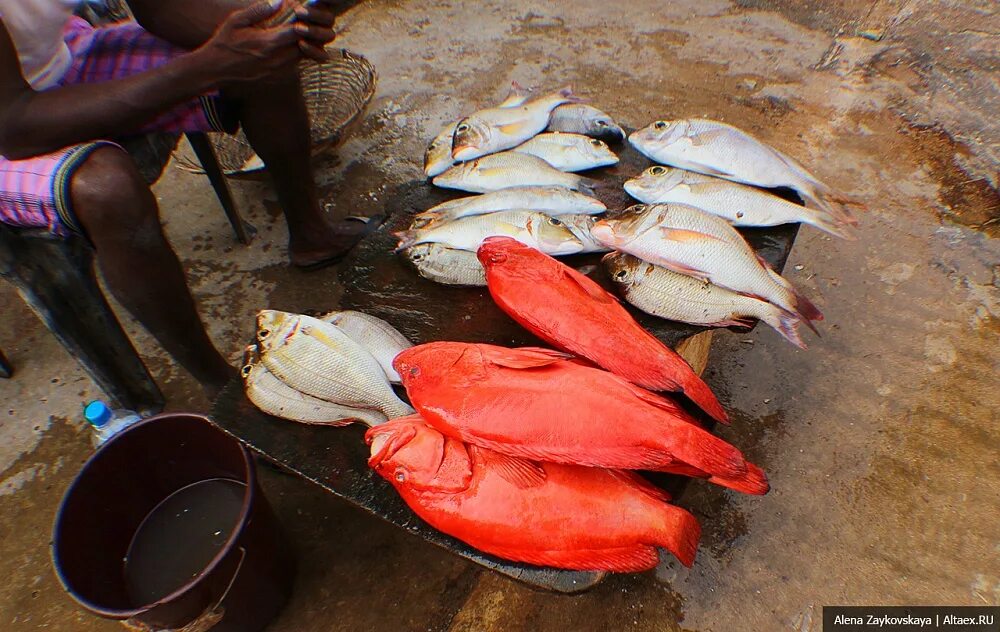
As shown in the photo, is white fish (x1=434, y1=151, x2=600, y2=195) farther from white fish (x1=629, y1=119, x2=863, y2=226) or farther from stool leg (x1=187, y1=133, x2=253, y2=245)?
stool leg (x1=187, y1=133, x2=253, y2=245)

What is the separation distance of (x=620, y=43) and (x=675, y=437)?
4.55 metres

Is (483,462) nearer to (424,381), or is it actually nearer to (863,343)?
(424,381)

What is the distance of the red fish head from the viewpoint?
1509 millimetres

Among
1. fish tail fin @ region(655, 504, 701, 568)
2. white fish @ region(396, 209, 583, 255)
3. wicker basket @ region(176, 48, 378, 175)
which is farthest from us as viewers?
A: wicker basket @ region(176, 48, 378, 175)

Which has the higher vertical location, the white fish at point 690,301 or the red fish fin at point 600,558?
the white fish at point 690,301

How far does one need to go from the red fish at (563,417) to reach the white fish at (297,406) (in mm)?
283

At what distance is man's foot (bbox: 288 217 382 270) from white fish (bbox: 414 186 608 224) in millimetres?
1057

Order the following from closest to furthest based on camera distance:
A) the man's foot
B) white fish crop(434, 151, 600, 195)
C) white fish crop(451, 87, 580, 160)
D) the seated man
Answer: the seated man → white fish crop(434, 151, 600, 195) → white fish crop(451, 87, 580, 160) → the man's foot

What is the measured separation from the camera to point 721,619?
2.06 metres

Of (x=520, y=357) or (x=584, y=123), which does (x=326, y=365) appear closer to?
(x=520, y=357)

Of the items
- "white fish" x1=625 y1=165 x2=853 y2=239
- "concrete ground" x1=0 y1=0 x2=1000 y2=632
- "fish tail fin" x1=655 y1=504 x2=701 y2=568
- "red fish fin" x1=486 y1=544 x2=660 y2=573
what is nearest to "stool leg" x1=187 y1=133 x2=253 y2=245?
"concrete ground" x1=0 y1=0 x2=1000 y2=632

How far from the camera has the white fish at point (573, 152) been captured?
8.26ft

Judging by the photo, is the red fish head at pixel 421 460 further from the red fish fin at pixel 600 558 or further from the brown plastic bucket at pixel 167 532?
the brown plastic bucket at pixel 167 532

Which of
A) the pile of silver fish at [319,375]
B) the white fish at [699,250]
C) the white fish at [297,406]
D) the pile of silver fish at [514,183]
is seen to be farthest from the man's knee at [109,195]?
the white fish at [699,250]
